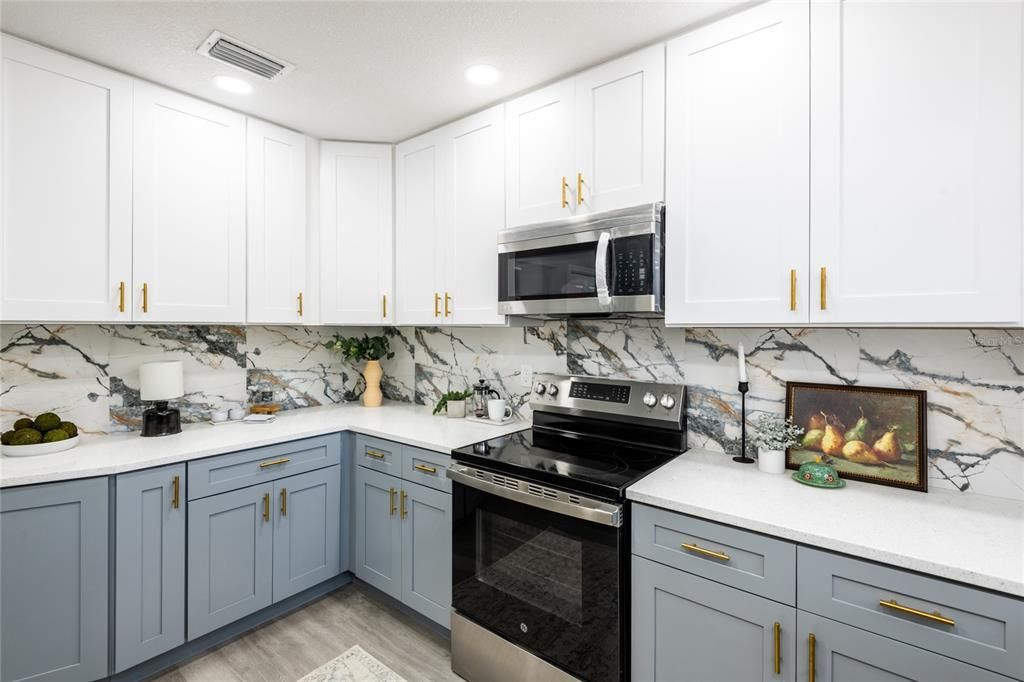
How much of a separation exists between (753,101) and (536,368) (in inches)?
60.4

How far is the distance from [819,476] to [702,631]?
629 millimetres

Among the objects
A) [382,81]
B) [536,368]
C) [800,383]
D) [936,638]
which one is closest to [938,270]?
[800,383]

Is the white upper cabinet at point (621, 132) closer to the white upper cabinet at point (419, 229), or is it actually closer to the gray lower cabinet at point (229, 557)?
the white upper cabinet at point (419, 229)

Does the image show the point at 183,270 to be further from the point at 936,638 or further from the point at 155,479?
the point at 936,638

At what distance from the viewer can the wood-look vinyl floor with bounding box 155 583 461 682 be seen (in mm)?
2039

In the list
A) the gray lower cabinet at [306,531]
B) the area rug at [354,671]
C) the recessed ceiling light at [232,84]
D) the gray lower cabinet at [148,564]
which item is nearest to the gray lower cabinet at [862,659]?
the area rug at [354,671]

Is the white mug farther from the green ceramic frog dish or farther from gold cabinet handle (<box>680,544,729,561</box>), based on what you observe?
the green ceramic frog dish

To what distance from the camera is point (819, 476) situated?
5.20 feet

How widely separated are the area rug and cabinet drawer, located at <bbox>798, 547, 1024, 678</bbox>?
64.9 inches

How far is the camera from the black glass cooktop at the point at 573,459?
1.63m

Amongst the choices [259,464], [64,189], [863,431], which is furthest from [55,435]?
[863,431]

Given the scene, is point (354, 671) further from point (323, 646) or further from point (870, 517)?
point (870, 517)

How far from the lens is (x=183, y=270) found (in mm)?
2297

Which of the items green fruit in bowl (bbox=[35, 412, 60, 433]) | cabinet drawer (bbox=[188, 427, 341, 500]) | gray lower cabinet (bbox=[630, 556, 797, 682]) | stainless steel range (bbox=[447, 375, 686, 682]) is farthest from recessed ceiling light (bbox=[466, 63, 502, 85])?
green fruit in bowl (bbox=[35, 412, 60, 433])
